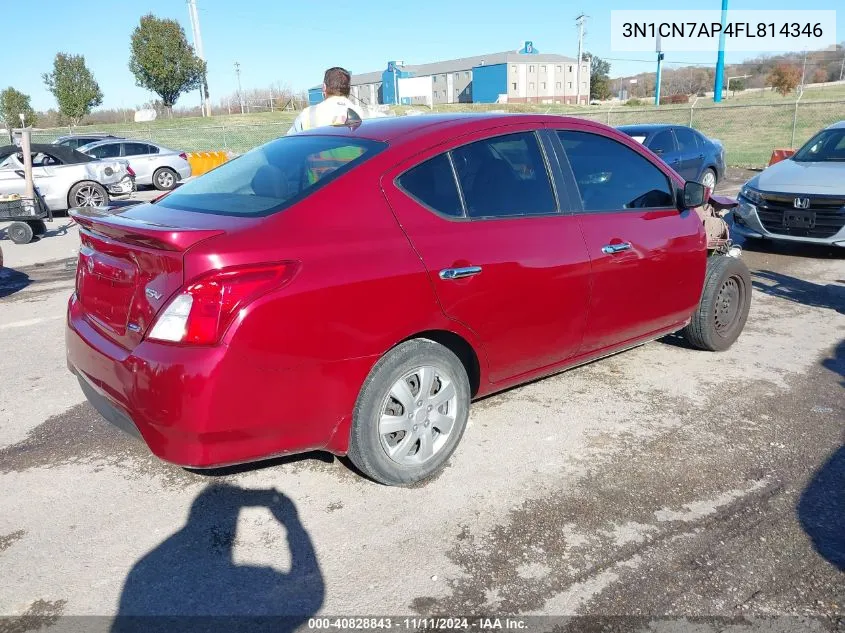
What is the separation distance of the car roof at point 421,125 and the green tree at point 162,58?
51287mm

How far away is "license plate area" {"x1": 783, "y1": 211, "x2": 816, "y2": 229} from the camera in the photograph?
822cm

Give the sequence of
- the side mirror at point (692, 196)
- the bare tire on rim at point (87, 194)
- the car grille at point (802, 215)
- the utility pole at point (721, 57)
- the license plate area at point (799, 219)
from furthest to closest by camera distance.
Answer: the utility pole at point (721, 57)
the bare tire on rim at point (87, 194)
the license plate area at point (799, 219)
the car grille at point (802, 215)
the side mirror at point (692, 196)

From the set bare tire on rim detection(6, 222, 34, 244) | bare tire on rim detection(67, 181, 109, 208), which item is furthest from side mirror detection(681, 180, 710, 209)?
bare tire on rim detection(67, 181, 109, 208)

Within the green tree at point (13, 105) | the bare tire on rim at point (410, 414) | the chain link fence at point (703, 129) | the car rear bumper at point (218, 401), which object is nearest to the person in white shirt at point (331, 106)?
the bare tire on rim at point (410, 414)

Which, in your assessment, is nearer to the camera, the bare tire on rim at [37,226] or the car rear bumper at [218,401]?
the car rear bumper at [218,401]

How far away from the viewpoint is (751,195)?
29.2ft

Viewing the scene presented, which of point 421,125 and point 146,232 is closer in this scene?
point 146,232

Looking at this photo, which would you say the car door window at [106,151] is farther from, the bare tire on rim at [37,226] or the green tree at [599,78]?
the green tree at [599,78]

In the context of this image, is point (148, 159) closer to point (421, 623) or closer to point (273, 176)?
point (273, 176)

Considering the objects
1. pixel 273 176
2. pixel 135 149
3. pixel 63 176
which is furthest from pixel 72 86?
pixel 273 176

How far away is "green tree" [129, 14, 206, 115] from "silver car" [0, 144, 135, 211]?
128ft

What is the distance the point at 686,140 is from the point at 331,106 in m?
9.69

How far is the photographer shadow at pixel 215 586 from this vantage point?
2.51 meters

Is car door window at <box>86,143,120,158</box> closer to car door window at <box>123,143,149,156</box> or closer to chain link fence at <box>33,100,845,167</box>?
car door window at <box>123,143,149,156</box>
